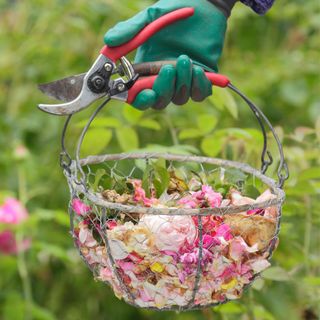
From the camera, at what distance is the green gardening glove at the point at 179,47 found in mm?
889

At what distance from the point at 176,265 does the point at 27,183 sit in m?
1.32

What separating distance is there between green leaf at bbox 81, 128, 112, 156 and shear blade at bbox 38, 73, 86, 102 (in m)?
0.35

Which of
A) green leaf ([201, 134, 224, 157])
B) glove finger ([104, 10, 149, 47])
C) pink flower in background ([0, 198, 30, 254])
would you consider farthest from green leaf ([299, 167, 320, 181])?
pink flower in background ([0, 198, 30, 254])

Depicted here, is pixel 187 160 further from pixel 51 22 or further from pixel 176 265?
pixel 51 22

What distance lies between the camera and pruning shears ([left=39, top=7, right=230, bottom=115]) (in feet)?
2.91

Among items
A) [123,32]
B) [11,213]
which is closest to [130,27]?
[123,32]

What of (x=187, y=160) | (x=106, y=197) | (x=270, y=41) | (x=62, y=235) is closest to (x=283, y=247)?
(x=62, y=235)

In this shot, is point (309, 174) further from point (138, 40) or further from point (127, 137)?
point (138, 40)

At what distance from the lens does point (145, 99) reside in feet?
2.93

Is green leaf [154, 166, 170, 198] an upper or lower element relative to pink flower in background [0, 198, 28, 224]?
upper

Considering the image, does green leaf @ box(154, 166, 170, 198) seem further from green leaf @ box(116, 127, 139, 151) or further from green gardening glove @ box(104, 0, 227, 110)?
green leaf @ box(116, 127, 139, 151)

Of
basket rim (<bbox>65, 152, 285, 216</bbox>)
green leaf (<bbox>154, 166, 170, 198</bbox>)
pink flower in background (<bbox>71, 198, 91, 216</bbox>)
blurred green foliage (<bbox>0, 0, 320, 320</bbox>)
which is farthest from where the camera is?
blurred green foliage (<bbox>0, 0, 320, 320</bbox>)

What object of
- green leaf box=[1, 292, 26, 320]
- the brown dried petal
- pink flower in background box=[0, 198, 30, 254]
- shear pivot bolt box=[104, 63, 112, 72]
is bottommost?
green leaf box=[1, 292, 26, 320]

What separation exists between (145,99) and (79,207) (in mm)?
141
